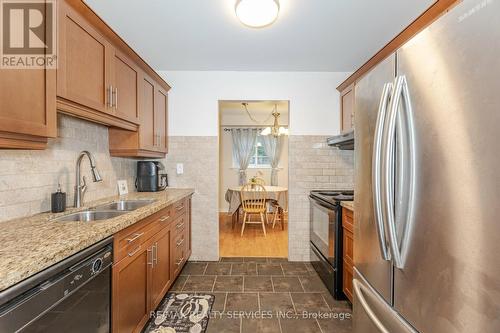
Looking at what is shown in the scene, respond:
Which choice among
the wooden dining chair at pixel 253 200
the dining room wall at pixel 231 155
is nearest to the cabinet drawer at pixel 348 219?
the wooden dining chair at pixel 253 200

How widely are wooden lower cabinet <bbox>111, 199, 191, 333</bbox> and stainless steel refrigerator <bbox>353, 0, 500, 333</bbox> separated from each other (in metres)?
1.31

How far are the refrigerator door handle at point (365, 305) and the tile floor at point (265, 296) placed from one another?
76 cm

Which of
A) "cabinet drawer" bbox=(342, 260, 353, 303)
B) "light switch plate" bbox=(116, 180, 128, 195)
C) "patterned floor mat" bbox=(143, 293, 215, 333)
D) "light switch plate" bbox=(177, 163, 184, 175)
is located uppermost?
"light switch plate" bbox=(177, 163, 184, 175)

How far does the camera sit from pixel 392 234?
2.83 feet

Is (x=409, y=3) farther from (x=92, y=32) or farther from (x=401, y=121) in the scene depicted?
(x=92, y=32)

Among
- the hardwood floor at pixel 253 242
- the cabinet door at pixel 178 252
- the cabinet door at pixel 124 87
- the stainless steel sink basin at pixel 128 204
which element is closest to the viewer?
the cabinet door at pixel 124 87

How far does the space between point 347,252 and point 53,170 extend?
92.8 inches

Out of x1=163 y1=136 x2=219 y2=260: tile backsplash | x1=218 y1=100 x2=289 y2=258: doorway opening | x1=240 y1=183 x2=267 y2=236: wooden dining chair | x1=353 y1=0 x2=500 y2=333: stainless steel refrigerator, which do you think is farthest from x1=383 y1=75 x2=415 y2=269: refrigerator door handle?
x1=218 y1=100 x2=289 y2=258: doorway opening

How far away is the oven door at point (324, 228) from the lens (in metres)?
2.20

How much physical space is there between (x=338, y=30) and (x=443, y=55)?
164cm

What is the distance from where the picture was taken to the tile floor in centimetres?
181

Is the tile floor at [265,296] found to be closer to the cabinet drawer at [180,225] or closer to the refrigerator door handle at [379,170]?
the cabinet drawer at [180,225]

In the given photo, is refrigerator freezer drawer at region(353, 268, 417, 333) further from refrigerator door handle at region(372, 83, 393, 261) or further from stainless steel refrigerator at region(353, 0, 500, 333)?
refrigerator door handle at region(372, 83, 393, 261)

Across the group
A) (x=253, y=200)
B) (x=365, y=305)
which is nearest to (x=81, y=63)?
(x=365, y=305)
